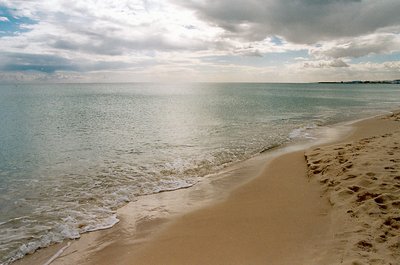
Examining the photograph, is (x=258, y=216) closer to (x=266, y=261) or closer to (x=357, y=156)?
(x=266, y=261)

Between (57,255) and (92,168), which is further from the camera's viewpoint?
(92,168)

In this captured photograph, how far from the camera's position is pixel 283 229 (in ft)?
23.3

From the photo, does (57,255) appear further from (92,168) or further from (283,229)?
(92,168)

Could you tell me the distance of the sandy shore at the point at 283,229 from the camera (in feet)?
19.3

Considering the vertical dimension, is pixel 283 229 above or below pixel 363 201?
below

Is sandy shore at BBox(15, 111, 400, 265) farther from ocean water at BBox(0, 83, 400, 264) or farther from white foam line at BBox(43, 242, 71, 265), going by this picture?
ocean water at BBox(0, 83, 400, 264)

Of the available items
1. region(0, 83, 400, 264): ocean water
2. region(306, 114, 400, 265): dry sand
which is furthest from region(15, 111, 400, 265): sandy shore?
region(0, 83, 400, 264): ocean water

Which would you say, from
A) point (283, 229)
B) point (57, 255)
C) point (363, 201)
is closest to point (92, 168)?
point (57, 255)

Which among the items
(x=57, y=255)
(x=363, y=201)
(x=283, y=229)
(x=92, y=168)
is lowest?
(x=57, y=255)

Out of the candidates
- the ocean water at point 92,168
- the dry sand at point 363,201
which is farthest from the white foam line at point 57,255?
the dry sand at point 363,201

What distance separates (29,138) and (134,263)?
20970mm

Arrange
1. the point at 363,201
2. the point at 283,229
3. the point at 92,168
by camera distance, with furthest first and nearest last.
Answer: the point at 92,168 < the point at 363,201 < the point at 283,229

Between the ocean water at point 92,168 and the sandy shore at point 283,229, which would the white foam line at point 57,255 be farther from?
the ocean water at point 92,168

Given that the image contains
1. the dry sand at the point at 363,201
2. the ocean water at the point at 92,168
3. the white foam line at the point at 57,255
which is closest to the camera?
the dry sand at the point at 363,201
